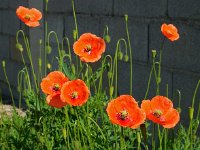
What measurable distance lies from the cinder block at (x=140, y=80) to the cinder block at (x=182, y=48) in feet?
0.29

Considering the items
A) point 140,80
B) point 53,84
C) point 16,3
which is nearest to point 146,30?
point 140,80

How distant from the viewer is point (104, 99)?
2.71m

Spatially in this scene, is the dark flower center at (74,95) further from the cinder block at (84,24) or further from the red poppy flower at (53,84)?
the cinder block at (84,24)

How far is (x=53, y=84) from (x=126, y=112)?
38cm

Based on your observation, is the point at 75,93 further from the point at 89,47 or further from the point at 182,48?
the point at 182,48

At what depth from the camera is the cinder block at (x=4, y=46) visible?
5.60 meters

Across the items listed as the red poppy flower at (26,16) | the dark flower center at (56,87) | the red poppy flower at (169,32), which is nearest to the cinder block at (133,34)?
the red poppy flower at (26,16)

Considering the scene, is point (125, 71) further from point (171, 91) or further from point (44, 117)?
point (44, 117)

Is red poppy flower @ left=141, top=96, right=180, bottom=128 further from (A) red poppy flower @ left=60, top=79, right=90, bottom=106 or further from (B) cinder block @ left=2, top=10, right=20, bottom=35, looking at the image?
(B) cinder block @ left=2, top=10, right=20, bottom=35

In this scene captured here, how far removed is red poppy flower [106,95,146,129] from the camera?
5.07 feet

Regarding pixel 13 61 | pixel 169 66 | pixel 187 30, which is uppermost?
pixel 187 30

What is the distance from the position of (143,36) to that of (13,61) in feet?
8.06

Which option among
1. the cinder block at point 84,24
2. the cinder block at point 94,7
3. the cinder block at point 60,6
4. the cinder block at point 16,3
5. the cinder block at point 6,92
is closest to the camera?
the cinder block at point 94,7

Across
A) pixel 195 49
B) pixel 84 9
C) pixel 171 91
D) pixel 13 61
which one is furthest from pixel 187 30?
pixel 13 61
